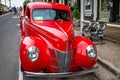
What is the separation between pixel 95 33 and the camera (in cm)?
1245

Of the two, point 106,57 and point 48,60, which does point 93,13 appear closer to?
point 106,57

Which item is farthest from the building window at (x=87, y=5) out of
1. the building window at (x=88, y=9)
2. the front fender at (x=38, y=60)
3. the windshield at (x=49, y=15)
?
the front fender at (x=38, y=60)

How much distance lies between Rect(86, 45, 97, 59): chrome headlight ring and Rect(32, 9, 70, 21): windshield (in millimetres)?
1692

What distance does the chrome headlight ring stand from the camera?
6.97m

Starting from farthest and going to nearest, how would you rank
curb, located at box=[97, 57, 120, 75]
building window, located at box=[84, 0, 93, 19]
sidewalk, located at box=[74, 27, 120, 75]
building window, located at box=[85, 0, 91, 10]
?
building window, located at box=[85, 0, 91, 10]
building window, located at box=[84, 0, 93, 19]
sidewalk, located at box=[74, 27, 120, 75]
curb, located at box=[97, 57, 120, 75]

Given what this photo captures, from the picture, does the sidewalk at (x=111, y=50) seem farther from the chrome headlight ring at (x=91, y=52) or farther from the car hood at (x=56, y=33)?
the car hood at (x=56, y=33)

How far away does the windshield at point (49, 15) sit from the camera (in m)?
8.22

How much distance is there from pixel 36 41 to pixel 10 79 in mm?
1335

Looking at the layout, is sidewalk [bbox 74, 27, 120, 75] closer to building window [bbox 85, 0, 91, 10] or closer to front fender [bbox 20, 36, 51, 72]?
front fender [bbox 20, 36, 51, 72]

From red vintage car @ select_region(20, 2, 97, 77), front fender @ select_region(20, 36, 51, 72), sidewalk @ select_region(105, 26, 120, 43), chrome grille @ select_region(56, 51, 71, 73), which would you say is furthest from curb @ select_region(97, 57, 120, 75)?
sidewalk @ select_region(105, 26, 120, 43)

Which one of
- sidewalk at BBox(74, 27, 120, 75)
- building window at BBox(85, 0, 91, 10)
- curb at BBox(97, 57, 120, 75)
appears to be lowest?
curb at BBox(97, 57, 120, 75)

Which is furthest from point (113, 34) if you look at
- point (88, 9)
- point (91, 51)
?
point (88, 9)

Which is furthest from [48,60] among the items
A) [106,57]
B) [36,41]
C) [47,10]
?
[106,57]

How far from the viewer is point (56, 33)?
276 inches
